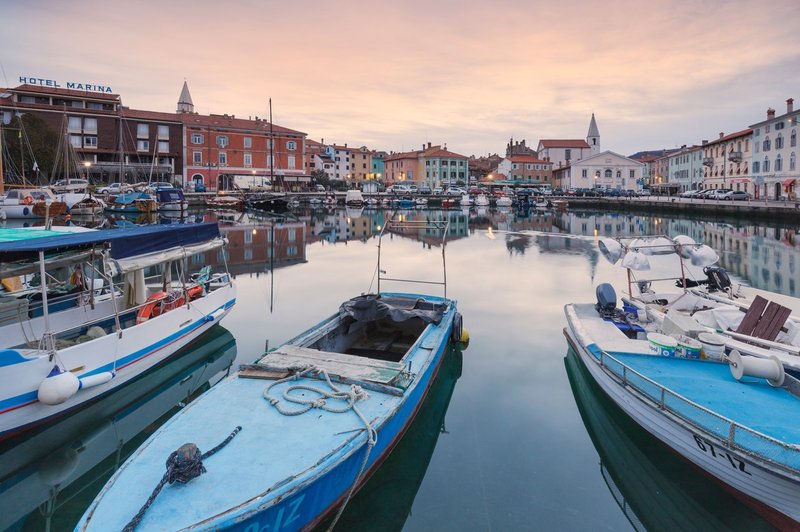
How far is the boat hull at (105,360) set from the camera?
719 centimetres

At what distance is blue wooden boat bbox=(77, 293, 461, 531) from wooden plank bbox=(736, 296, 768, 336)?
6079mm

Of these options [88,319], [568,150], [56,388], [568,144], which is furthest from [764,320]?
[568,144]

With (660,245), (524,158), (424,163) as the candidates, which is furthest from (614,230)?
(424,163)

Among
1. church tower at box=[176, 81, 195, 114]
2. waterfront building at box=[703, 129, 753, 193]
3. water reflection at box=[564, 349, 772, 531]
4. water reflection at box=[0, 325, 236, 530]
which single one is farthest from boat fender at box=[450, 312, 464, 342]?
church tower at box=[176, 81, 195, 114]

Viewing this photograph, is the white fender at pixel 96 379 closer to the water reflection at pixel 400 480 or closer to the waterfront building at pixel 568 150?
the water reflection at pixel 400 480

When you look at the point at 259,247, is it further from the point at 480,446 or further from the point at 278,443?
the point at 278,443

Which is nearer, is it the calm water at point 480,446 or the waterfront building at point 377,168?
the calm water at point 480,446

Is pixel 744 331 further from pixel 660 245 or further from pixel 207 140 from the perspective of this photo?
pixel 207 140

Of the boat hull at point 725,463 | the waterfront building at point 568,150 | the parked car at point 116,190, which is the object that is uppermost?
the waterfront building at point 568,150

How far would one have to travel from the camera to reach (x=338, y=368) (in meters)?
7.09

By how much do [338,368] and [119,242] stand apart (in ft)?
17.2

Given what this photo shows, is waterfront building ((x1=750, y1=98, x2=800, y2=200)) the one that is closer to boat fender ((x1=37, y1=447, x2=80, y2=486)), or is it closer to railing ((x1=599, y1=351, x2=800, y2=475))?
railing ((x1=599, y1=351, x2=800, y2=475))

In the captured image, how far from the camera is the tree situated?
51.6 meters

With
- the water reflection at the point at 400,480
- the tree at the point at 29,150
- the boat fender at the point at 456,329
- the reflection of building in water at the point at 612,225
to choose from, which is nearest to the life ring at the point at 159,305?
the water reflection at the point at 400,480
